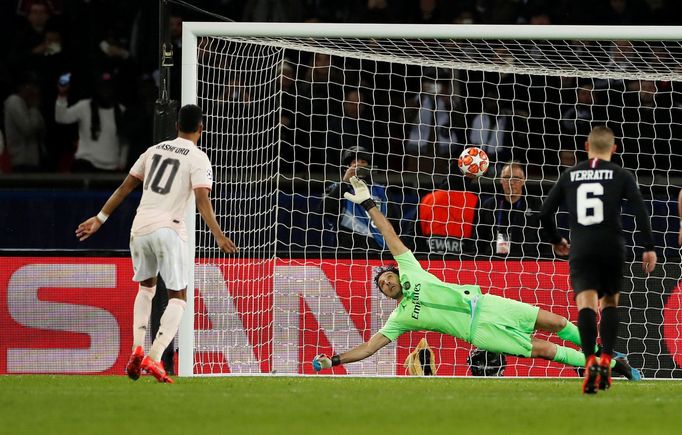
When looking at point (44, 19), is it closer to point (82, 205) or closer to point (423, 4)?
point (82, 205)

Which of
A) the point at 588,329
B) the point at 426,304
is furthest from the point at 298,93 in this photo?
the point at 588,329

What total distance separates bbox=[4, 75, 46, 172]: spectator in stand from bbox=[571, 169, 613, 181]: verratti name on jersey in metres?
8.63

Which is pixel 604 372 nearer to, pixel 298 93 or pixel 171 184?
pixel 171 184

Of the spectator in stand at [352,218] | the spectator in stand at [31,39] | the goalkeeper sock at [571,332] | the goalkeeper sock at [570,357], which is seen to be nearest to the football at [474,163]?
the spectator in stand at [352,218]

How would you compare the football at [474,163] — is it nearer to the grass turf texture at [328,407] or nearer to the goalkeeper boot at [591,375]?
the grass turf texture at [328,407]

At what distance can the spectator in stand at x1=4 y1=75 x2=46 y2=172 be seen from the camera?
15.9 m

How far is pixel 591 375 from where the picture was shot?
858 centimetres

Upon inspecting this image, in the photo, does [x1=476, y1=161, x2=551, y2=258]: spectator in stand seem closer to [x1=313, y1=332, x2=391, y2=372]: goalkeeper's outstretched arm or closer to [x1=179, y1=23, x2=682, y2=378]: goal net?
[x1=179, y1=23, x2=682, y2=378]: goal net

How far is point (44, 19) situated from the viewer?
16.9m

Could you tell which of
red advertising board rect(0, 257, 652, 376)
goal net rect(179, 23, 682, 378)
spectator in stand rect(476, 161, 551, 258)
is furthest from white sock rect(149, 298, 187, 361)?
spectator in stand rect(476, 161, 551, 258)

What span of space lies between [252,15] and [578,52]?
4753 mm

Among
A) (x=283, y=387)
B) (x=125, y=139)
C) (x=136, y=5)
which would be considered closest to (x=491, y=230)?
(x=283, y=387)

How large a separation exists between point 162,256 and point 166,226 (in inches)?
8.5

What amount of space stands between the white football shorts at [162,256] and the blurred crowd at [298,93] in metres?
4.43
